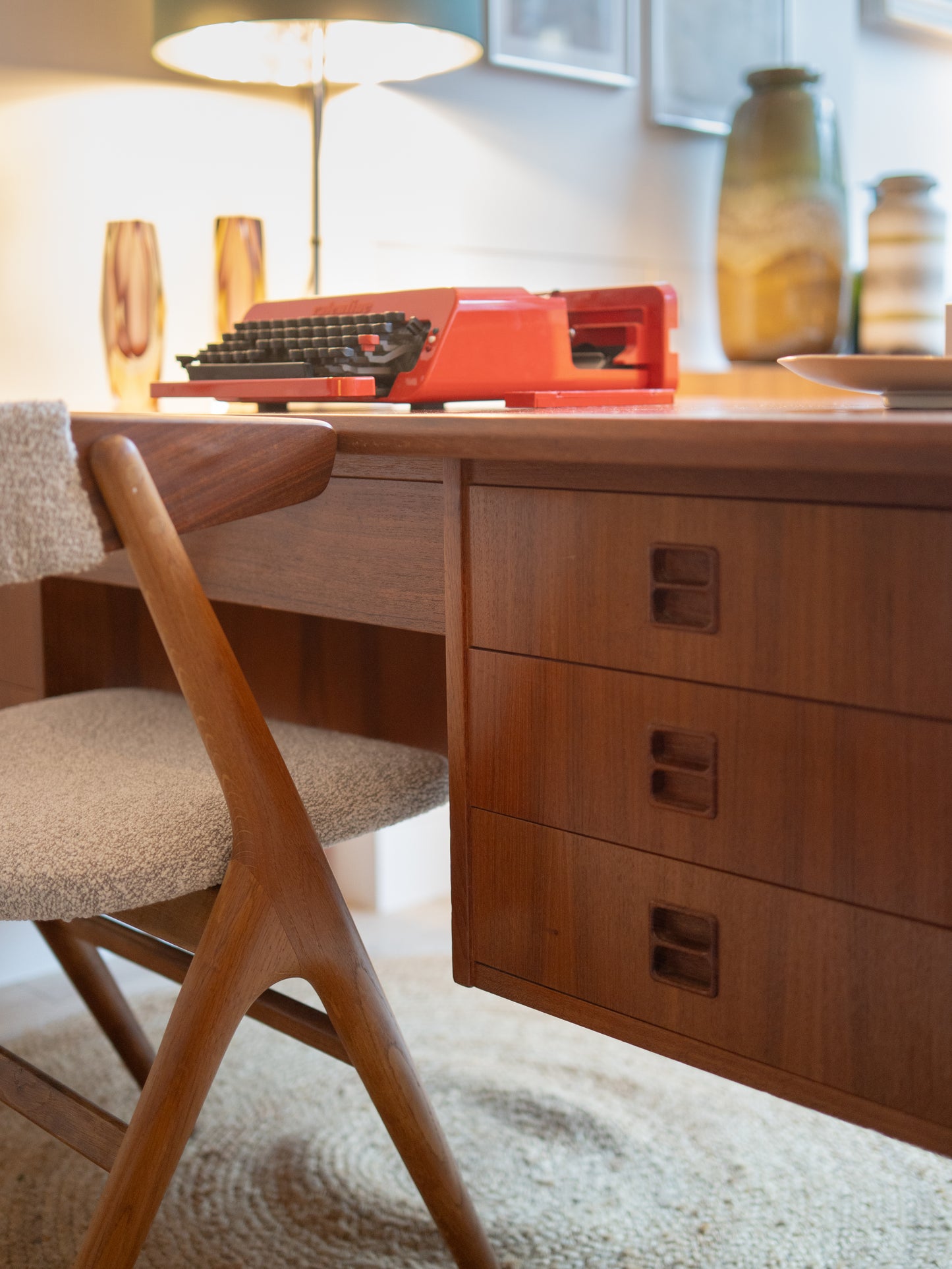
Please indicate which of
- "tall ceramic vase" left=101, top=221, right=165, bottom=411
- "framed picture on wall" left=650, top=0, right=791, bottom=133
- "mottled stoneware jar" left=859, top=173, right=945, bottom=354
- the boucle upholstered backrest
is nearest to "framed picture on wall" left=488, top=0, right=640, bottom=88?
"framed picture on wall" left=650, top=0, right=791, bottom=133

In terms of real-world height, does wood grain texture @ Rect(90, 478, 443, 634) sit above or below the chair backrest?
below

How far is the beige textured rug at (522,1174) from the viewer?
1241 mm

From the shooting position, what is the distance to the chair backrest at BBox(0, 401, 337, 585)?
0.79 meters

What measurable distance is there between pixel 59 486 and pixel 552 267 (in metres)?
1.64

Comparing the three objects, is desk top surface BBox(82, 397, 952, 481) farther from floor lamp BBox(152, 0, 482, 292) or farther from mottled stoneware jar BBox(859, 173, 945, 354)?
mottled stoneware jar BBox(859, 173, 945, 354)

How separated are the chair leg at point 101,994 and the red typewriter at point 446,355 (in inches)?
23.0

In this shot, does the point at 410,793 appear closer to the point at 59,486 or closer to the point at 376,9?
the point at 59,486

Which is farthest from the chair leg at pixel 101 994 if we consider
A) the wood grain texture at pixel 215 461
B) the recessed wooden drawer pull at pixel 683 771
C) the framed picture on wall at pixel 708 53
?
the framed picture on wall at pixel 708 53

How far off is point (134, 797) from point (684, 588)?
1.46 feet

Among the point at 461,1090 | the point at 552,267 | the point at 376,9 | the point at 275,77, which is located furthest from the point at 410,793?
the point at 552,267

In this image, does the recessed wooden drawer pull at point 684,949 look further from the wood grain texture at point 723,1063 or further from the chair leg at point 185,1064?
the chair leg at point 185,1064

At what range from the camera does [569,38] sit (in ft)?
7.31

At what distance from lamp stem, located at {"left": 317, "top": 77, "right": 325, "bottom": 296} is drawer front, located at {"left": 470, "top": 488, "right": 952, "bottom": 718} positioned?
991 mm

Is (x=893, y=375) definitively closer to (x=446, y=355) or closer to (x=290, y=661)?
(x=446, y=355)
